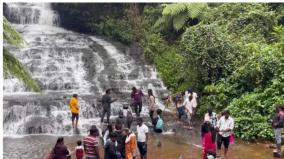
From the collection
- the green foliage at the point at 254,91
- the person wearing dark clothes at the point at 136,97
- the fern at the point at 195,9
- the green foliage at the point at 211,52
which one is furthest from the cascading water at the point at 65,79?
the green foliage at the point at 254,91

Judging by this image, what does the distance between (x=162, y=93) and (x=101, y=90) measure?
2571 millimetres

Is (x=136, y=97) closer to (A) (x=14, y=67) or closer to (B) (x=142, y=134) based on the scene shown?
(B) (x=142, y=134)

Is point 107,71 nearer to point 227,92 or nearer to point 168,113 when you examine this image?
point 168,113

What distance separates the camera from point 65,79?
21297 millimetres

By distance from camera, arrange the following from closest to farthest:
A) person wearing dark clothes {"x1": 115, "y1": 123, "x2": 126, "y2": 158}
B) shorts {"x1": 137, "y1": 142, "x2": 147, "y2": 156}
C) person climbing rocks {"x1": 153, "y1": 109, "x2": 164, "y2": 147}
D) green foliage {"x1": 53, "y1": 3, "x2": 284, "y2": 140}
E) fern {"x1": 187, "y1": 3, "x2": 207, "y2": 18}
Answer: person wearing dark clothes {"x1": 115, "y1": 123, "x2": 126, "y2": 158}, shorts {"x1": 137, "y1": 142, "x2": 147, "y2": 156}, person climbing rocks {"x1": 153, "y1": 109, "x2": 164, "y2": 147}, green foliage {"x1": 53, "y1": 3, "x2": 284, "y2": 140}, fern {"x1": 187, "y1": 3, "x2": 207, "y2": 18}

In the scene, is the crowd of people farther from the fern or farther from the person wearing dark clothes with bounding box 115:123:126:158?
the fern

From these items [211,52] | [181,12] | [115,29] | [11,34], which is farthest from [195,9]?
[11,34]

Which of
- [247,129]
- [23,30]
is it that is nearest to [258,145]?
[247,129]

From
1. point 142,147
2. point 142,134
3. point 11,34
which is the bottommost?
point 142,147

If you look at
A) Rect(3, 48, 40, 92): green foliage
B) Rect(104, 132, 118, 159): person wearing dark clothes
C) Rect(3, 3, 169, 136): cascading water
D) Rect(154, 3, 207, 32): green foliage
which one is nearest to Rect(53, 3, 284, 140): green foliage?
Rect(154, 3, 207, 32): green foliage

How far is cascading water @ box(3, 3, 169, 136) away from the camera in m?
17.2

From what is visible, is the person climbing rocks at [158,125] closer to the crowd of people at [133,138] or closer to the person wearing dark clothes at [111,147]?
the crowd of people at [133,138]

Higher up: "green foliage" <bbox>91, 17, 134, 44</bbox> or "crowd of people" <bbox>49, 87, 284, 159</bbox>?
"green foliage" <bbox>91, 17, 134, 44</bbox>

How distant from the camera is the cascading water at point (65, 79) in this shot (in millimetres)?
17203
